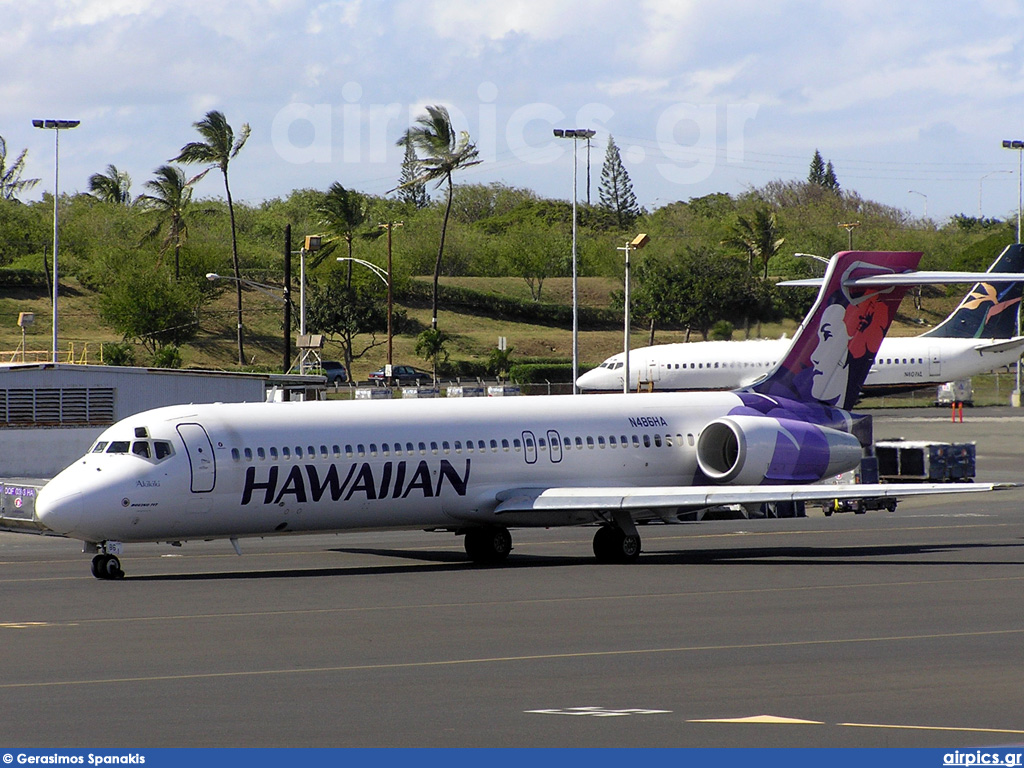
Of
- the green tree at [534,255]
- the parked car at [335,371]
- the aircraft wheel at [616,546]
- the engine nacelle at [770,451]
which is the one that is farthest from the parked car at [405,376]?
the aircraft wheel at [616,546]

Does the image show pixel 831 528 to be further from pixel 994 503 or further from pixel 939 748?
pixel 939 748

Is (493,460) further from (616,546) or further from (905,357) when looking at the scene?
(905,357)

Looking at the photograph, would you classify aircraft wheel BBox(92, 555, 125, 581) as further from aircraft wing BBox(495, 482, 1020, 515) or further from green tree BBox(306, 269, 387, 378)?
green tree BBox(306, 269, 387, 378)

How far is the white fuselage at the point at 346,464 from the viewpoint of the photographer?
26688 millimetres

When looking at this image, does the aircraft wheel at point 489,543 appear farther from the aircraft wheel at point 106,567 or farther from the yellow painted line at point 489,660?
the yellow painted line at point 489,660

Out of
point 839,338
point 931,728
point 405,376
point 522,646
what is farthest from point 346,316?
point 931,728

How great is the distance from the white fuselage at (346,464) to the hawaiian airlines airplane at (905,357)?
4535 cm

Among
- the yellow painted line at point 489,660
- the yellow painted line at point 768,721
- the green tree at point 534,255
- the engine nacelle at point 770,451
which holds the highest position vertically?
the green tree at point 534,255

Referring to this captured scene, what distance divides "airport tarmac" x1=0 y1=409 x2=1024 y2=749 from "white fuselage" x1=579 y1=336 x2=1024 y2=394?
1748 inches

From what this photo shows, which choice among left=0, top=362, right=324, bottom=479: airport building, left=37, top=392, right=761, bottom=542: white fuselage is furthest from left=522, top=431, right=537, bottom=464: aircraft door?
left=0, top=362, right=324, bottom=479: airport building

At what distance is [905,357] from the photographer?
7838 cm

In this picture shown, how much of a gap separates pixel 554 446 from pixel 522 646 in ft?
41.2

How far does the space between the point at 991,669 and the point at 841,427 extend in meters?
18.4

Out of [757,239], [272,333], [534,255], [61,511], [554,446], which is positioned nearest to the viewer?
[61,511]
